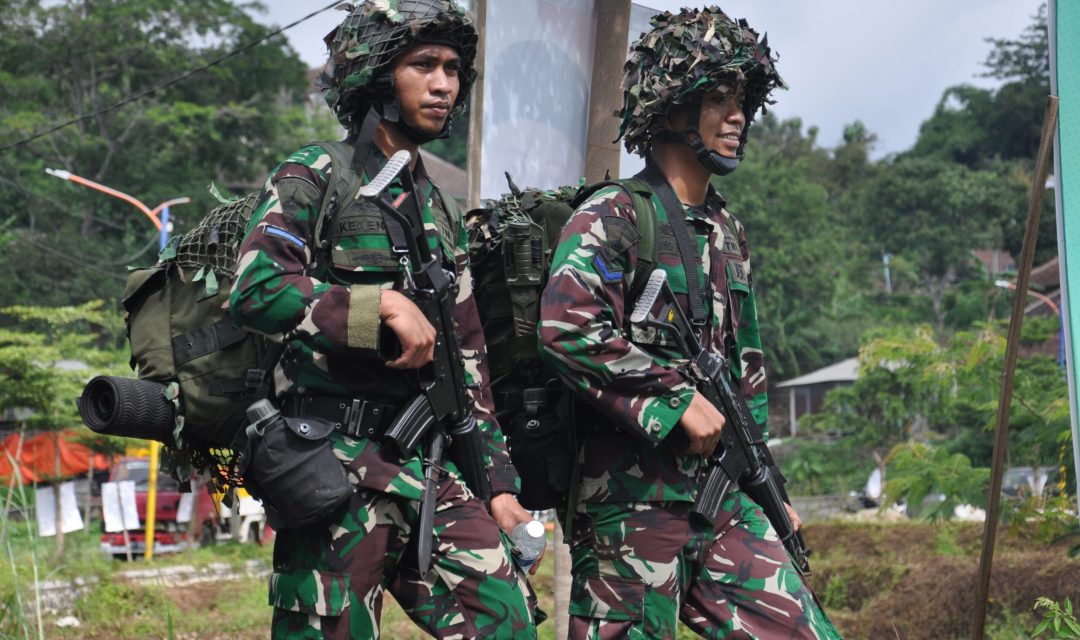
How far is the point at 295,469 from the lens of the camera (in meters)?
3.34

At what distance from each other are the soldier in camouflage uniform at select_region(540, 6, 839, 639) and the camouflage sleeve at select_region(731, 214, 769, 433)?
167 mm

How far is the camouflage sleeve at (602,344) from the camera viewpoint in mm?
3740

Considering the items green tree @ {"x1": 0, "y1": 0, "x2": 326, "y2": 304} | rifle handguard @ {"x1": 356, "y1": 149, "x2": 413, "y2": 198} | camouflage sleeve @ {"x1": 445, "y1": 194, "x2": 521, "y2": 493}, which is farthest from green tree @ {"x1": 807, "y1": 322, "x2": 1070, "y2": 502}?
green tree @ {"x1": 0, "y1": 0, "x2": 326, "y2": 304}

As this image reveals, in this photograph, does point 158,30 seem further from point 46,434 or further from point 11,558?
point 11,558

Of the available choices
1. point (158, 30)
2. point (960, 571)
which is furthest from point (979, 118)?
point (960, 571)

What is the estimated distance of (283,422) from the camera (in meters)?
3.41

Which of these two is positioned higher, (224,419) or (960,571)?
(224,419)

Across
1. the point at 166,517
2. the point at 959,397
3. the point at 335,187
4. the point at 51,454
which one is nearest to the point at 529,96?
the point at 335,187

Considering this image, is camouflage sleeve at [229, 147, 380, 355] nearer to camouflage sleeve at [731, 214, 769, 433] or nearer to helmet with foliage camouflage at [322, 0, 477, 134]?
helmet with foliage camouflage at [322, 0, 477, 134]

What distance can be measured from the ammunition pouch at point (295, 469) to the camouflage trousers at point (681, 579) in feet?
2.80

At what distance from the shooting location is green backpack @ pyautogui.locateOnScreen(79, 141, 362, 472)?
357cm

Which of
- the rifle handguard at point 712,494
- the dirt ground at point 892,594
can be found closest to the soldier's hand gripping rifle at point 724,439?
the rifle handguard at point 712,494

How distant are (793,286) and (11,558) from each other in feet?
168

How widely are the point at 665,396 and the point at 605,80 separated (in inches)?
107
